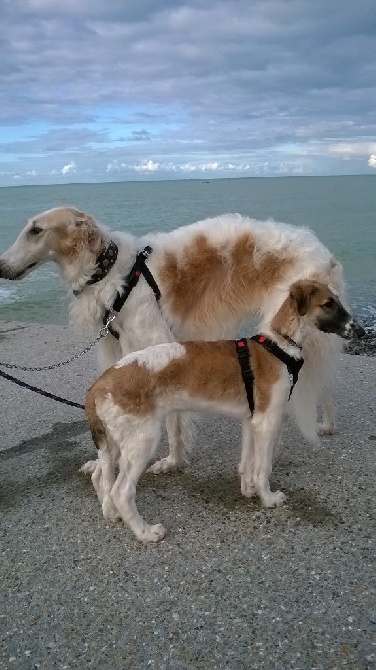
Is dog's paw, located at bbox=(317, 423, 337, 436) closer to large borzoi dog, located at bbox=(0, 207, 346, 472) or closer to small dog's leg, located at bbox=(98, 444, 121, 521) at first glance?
large borzoi dog, located at bbox=(0, 207, 346, 472)

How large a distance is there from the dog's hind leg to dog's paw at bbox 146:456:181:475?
38.3 inches

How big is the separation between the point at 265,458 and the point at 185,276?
5.41 ft


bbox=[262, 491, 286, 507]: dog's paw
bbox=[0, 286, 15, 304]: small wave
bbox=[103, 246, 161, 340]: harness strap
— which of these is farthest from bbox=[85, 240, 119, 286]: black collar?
bbox=[0, 286, 15, 304]: small wave

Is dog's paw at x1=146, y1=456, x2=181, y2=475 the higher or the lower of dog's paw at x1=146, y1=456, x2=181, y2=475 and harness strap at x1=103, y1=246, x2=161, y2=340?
the lower

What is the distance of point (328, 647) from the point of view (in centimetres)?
299

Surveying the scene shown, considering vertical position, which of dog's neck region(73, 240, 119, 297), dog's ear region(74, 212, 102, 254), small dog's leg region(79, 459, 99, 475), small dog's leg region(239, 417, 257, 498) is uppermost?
dog's ear region(74, 212, 102, 254)

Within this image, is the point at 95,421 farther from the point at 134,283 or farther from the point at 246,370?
the point at 134,283

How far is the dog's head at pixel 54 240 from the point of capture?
474 cm

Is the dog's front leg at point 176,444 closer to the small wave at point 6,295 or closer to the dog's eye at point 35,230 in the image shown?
the dog's eye at point 35,230

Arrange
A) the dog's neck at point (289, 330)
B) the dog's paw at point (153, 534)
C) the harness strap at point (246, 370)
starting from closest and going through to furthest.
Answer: the dog's paw at point (153, 534)
the harness strap at point (246, 370)
the dog's neck at point (289, 330)

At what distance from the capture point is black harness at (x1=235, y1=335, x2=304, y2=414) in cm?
416

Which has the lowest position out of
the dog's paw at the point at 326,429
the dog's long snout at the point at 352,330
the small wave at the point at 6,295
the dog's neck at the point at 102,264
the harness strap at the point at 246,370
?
the small wave at the point at 6,295

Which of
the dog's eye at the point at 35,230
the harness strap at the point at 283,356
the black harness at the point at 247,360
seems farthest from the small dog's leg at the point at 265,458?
the dog's eye at the point at 35,230

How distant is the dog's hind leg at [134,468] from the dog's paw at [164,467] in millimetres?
973
